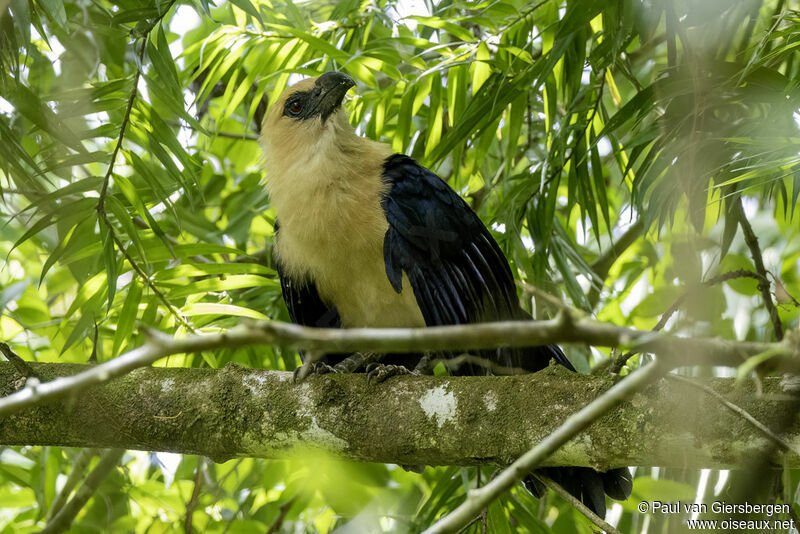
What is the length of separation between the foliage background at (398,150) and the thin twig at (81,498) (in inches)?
4.0

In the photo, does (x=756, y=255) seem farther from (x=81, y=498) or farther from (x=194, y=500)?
(x=81, y=498)

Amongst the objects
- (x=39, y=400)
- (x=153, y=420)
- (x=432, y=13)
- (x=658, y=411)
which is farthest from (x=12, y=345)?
(x=658, y=411)

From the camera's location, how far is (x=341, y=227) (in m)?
3.90

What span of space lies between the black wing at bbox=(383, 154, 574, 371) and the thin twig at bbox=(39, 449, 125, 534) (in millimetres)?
2023

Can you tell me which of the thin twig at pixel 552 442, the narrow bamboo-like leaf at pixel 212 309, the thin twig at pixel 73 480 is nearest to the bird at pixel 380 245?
the narrow bamboo-like leaf at pixel 212 309

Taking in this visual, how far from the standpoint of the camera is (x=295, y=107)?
15.0ft

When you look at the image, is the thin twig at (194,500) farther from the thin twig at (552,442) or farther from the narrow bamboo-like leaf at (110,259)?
the thin twig at (552,442)

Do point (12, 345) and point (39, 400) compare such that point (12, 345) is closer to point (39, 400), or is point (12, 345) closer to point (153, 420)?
point (153, 420)

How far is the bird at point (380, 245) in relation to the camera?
3.83 meters

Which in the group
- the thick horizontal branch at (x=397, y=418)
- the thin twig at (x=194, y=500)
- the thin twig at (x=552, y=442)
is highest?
the thin twig at (x=552, y=442)

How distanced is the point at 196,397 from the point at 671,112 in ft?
7.54

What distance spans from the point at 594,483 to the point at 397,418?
910 mm

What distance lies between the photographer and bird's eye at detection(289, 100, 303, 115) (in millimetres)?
4547

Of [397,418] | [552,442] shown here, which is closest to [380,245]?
[397,418]
